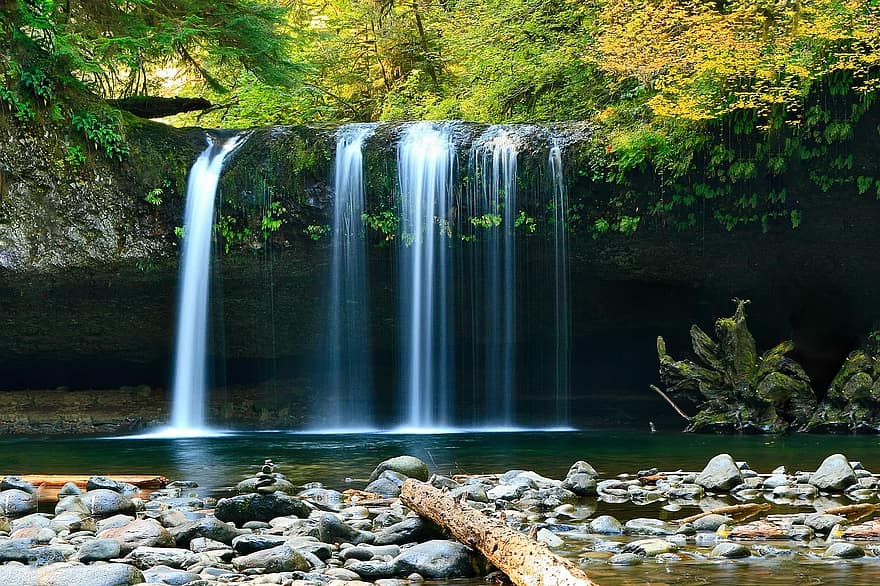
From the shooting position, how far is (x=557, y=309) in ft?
52.7

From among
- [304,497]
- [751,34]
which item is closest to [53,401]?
[304,497]

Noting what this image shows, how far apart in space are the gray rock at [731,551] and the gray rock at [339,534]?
6.10 feet

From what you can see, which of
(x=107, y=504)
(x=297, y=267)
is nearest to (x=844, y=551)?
(x=107, y=504)

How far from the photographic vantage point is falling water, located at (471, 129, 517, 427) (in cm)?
1530

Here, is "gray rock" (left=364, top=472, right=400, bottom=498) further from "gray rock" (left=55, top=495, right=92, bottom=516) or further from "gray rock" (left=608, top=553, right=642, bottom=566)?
"gray rock" (left=608, top=553, right=642, bottom=566)

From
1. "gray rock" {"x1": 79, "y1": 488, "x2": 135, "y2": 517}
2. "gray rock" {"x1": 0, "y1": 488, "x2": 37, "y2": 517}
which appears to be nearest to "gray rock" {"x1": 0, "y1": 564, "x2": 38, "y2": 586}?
"gray rock" {"x1": 79, "y1": 488, "x2": 135, "y2": 517}

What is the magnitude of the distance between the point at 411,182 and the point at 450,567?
11233 mm

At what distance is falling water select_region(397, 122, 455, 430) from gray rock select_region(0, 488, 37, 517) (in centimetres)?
921

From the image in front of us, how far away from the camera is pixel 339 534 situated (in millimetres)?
5480

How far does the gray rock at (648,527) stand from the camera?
5.65m

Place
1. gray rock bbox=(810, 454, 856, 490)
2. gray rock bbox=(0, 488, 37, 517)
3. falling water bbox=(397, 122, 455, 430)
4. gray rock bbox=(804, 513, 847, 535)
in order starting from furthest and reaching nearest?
falling water bbox=(397, 122, 455, 430), gray rock bbox=(810, 454, 856, 490), gray rock bbox=(0, 488, 37, 517), gray rock bbox=(804, 513, 847, 535)

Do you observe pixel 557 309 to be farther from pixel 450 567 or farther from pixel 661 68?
pixel 450 567

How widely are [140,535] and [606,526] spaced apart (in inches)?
106

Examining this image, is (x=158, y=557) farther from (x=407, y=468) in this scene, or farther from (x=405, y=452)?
(x=405, y=452)
